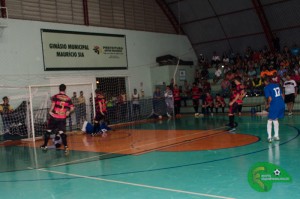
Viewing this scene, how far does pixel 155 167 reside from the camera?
7551mm

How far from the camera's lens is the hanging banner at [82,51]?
1884 cm

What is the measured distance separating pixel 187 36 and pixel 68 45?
11.0 meters

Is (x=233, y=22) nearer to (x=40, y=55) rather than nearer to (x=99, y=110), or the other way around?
(x=40, y=55)

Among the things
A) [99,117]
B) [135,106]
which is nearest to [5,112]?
[99,117]

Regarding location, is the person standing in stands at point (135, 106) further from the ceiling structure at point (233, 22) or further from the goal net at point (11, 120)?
the ceiling structure at point (233, 22)

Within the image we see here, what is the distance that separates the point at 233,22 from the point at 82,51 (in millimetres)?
11030

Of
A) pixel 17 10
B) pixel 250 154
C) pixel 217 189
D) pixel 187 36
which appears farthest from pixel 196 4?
pixel 217 189

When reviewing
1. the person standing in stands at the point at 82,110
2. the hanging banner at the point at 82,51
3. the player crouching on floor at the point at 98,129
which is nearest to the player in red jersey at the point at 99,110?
the player crouching on floor at the point at 98,129

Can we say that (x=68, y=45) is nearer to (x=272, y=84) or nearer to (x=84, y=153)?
(x=84, y=153)

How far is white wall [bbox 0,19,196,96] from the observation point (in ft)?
56.2

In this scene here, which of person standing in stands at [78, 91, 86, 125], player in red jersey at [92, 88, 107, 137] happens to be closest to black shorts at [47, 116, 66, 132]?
player in red jersey at [92, 88, 107, 137]

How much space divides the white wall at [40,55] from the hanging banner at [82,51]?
0.28 m

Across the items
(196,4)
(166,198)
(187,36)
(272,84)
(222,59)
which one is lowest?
(166,198)

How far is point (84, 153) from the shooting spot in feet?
33.0
